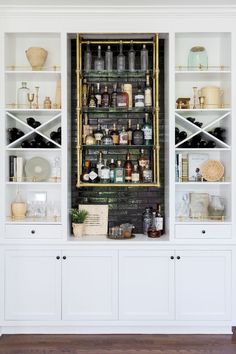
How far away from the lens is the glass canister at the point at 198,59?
141 inches

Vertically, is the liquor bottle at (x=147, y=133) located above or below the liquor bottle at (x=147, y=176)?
above

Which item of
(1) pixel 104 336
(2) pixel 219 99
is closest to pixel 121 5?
(2) pixel 219 99

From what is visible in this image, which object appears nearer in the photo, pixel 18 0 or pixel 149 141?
pixel 18 0

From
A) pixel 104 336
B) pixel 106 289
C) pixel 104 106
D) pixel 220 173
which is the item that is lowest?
pixel 104 336

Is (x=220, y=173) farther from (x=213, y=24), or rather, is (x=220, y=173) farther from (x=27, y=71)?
(x=27, y=71)

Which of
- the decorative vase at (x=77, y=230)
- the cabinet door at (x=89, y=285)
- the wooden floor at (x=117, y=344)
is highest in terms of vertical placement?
the decorative vase at (x=77, y=230)

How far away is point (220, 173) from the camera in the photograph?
353 centimetres

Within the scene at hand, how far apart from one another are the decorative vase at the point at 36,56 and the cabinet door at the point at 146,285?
1797mm

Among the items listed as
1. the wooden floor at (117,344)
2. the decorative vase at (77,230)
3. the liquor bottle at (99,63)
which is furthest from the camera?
the liquor bottle at (99,63)

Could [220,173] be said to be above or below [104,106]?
below

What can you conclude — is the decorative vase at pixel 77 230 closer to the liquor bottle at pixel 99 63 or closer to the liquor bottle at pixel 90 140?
the liquor bottle at pixel 90 140

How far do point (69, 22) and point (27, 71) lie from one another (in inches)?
21.6

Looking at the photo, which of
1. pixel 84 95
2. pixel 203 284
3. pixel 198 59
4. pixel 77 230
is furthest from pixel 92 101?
pixel 203 284

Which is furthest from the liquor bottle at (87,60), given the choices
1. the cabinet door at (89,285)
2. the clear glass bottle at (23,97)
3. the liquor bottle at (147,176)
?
the cabinet door at (89,285)
